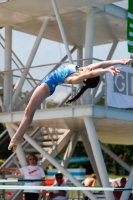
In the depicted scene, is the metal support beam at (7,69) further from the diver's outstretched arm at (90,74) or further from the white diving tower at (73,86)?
the diver's outstretched arm at (90,74)

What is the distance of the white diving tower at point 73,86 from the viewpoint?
16.3 m

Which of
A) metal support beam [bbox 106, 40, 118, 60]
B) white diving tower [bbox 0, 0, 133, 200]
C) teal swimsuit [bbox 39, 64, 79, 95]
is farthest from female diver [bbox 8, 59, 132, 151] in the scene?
metal support beam [bbox 106, 40, 118, 60]

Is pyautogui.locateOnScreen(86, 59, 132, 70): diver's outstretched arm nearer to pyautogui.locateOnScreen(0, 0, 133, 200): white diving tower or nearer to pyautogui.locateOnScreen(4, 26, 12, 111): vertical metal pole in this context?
pyautogui.locateOnScreen(0, 0, 133, 200): white diving tower

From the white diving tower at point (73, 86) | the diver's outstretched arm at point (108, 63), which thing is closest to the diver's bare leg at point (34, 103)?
the diver's outstretched arm at point (108, 63)

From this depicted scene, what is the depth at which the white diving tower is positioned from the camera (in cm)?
1634

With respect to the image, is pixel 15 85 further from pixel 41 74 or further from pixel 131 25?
pixel 131 25

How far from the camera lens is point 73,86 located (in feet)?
55.2

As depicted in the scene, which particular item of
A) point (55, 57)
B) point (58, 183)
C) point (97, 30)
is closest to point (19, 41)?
point (55, 57)

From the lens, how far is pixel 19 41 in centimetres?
2252

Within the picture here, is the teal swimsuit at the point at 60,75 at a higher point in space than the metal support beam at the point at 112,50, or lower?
lower

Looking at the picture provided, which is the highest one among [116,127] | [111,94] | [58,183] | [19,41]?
[19,41]

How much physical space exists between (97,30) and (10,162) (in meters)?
5.20

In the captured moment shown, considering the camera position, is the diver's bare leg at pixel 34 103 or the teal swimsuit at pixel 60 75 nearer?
the teal swimsuit at pixel 60 75

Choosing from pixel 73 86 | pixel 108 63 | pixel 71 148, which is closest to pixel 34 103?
pixel 108 63
